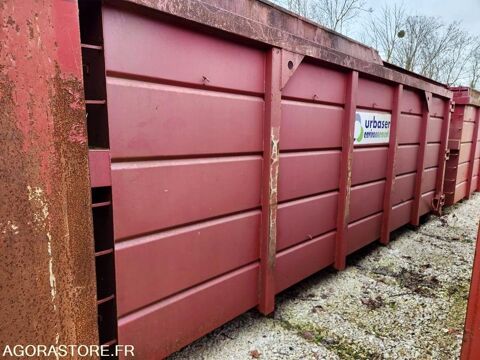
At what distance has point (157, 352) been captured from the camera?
1869 mm

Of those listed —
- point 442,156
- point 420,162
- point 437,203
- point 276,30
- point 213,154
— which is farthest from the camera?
point 437,203

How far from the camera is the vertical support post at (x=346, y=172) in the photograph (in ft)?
9.86

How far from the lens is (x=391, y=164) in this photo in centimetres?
387

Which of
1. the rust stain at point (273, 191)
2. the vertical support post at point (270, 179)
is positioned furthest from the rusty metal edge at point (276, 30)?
the rust stain at point (273, 191)

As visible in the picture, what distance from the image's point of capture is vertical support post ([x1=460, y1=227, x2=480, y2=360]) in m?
1.21

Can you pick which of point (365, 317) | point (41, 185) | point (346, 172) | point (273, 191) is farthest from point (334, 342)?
point (41, 185)

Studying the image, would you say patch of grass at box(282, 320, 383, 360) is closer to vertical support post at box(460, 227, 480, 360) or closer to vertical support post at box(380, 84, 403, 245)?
vertical support post at box(460, 227, 480, 360)

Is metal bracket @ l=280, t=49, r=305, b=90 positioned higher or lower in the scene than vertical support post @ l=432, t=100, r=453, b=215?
higher

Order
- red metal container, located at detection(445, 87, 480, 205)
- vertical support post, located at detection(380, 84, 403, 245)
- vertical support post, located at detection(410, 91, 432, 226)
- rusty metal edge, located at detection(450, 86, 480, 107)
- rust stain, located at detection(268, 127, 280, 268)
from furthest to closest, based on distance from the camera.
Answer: red metal container, located at detection(445, 87, 480, 205) → rusty metal edge, located at detection(450, 86, 480, 107) → vertical support post, located at detection(410, 91, 432, 226) → vertical support post, located at detection(380, 84, 403, 245) → rust stain, located at detection(268, 127, 280, 268)

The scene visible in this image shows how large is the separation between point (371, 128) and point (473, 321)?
8.28 ft

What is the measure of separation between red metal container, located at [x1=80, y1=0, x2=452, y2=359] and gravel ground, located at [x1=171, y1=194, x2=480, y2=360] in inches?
7.7

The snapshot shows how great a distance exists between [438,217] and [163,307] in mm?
5336

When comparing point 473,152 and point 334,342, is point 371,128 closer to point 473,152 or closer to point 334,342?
point 334,342

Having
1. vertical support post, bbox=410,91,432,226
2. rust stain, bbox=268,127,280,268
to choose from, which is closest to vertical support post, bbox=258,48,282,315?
rust stain, bbox=268,127,280,268
